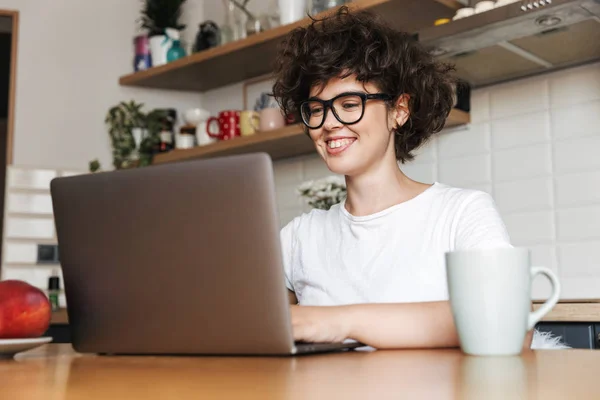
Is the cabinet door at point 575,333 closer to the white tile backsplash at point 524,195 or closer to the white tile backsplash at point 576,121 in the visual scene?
the white tile backsplash at point 524,195

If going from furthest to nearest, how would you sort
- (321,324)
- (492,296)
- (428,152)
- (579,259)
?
1. (428,152)
2. (579,259)
3. (321,324)
4. (492,296)

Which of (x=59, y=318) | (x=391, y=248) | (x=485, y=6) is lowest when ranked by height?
(x=59, y=318)

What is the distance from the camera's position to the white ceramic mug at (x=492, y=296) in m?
0.76

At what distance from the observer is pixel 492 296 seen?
767 millimetres

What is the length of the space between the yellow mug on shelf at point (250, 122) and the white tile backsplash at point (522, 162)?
91 cm

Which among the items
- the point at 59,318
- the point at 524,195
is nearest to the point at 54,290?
the point at 59,318

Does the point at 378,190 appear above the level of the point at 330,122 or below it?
below

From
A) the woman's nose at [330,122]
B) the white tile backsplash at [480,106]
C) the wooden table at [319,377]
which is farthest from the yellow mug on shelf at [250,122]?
the wooden table at [319,377]

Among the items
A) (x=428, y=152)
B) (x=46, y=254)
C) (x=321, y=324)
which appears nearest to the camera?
(x=321, y=324)

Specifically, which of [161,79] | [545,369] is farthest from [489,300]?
[161,79]

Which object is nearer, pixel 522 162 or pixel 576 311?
pixel 576 311

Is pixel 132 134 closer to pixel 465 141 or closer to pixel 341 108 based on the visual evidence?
pixel 465 141

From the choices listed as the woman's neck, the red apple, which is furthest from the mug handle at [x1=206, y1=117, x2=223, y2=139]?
the red apple

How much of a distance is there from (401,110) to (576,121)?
2.84 feet
